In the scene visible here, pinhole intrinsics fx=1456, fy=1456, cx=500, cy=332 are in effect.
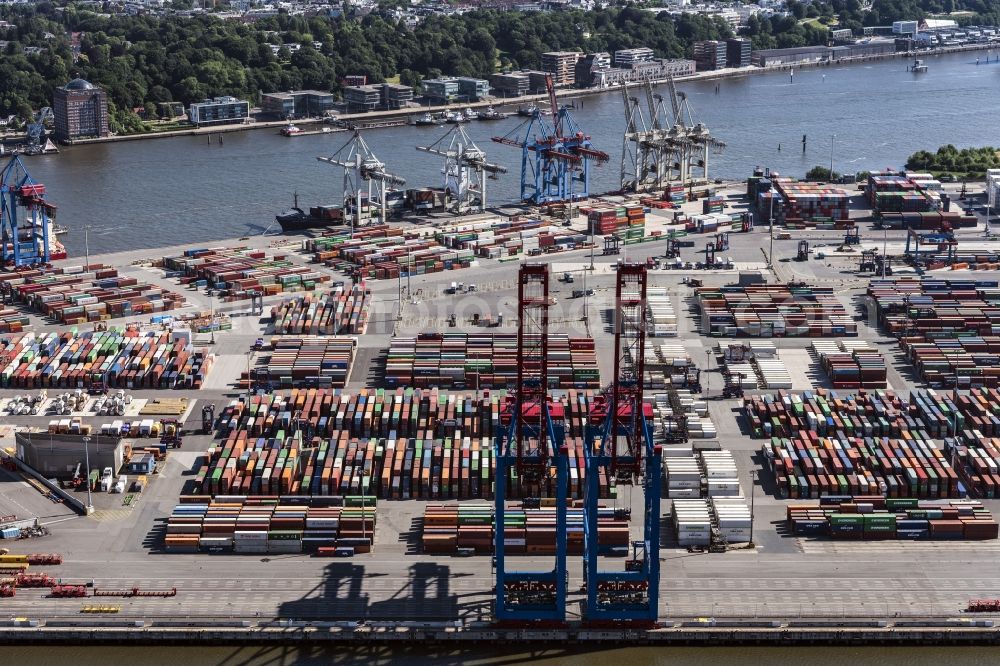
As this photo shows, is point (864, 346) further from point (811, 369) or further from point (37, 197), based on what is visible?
point (37, 197)

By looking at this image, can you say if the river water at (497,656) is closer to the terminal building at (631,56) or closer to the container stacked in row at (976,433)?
the container stacked in row at (976,433)

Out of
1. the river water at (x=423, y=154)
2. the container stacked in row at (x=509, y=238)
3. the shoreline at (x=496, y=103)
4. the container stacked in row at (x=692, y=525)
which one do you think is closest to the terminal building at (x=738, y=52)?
the shoreline at (x=496, y=103)

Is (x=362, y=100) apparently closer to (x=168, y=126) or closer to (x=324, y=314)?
(x=168, y=126)

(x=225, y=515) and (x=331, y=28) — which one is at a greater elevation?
(x=331, y=28)

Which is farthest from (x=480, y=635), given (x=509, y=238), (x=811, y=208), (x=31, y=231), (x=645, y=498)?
(x=811, y=208)

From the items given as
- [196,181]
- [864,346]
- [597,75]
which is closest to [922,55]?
[597,75]

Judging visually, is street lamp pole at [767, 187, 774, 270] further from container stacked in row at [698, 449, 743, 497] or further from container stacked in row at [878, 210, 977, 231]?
container stacked in row at [698, 449, 743, 497]
